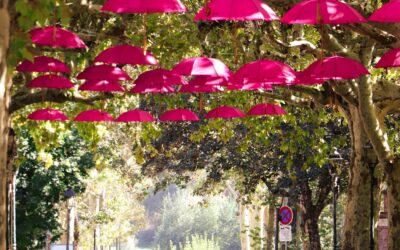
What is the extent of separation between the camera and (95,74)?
1420cm

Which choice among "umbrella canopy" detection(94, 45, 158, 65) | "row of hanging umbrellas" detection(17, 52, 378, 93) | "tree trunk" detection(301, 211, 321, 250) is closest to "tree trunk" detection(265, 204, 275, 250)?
"tree trunk" detection(301, 211, 321, 250)

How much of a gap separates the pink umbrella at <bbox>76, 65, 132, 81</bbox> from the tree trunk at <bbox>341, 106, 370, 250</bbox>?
5912 mm

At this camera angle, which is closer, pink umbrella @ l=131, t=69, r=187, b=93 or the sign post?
pink umbrella @ l=131, t=69, r=187, b=93

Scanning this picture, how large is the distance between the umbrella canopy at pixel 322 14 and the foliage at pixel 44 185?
24030mm

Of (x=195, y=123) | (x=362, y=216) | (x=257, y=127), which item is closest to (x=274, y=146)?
(x=195, y=123)

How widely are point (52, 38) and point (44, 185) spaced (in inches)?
928

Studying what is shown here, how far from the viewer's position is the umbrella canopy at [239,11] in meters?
11.2

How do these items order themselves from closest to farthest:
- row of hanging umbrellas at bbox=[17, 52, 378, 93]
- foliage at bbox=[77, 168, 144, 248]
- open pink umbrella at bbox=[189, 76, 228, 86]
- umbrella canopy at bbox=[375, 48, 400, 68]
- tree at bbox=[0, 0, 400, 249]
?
1. umbrella canopy at bbox=[375, 48, 400, 68]
2. row of hanging umbrellas at bbox=[17, 52, 378, 93]
3. open pink umbrella at bbox=[189, 76, 228, 86]
4. tree at bbox=[0, 0, 400, 249]
5. foliage at bbox=[77, 168, 144, 248]

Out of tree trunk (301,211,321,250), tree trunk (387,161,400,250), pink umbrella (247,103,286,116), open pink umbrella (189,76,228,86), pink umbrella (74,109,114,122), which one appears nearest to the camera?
open pink umbrella (189,76,228,86)

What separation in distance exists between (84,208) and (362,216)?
45113 mm

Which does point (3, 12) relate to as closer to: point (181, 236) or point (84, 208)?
point (84, 208)

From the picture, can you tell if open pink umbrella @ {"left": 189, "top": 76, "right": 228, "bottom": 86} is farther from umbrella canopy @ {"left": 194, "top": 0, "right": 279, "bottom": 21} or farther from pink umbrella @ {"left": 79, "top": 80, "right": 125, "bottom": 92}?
umbrella canopy @ {"left": 194, "top": 0, "right": 279, "bottom": 21}

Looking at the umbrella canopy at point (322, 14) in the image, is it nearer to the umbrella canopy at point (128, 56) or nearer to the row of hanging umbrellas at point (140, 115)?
the umbrella canopy at point (128, 56)

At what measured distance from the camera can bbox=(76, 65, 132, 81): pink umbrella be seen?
1418cm
